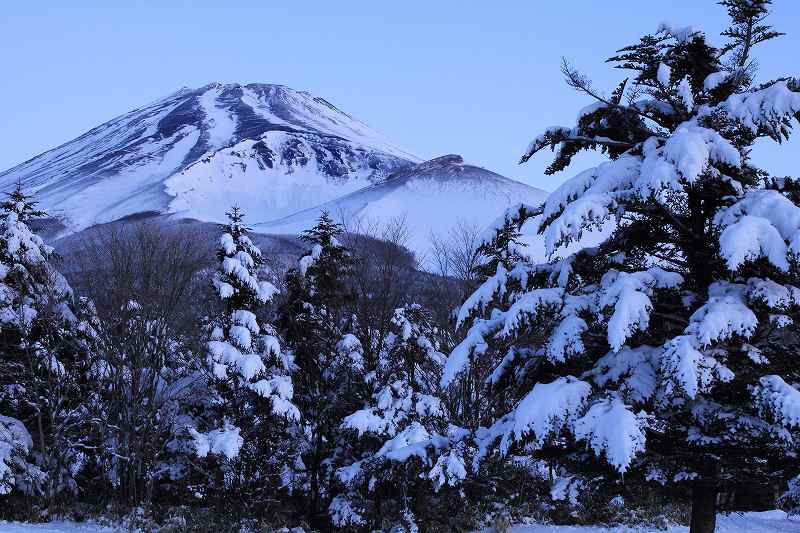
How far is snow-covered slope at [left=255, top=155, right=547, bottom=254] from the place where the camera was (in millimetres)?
87125

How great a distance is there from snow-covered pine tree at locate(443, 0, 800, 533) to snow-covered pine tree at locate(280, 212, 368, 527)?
1011 centimetres

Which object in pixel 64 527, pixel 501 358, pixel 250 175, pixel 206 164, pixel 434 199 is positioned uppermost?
pixel 206 164

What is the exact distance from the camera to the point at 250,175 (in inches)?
5851

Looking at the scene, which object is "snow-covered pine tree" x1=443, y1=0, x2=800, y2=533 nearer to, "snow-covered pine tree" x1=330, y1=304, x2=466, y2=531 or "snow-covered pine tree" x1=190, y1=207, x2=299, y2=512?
"snow-covered pine tree" x1=330, y1=304, x2=466, y2=531

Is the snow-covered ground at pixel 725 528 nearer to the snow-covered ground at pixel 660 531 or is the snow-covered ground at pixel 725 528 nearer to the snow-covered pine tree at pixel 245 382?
the snow-covered ground at pixel 660 531

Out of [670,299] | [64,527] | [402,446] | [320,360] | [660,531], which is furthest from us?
[320,360]

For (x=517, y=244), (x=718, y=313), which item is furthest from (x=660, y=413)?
(x=517, y=244)

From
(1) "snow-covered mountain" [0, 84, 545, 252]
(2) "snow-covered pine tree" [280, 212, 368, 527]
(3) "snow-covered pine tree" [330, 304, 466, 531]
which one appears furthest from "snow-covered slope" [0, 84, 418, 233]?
(3) "snow-covered pine tree" [330, 304, 466, 531]

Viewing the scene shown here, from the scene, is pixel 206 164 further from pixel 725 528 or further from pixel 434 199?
pixel 725 528

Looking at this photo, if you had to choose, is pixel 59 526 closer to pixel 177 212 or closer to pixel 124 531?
pixel 124 531

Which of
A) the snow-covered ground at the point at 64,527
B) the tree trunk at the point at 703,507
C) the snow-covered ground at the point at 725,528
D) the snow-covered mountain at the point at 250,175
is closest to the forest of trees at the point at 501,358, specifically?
the tree trunk at the point at 703,507

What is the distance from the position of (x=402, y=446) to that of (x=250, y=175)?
477ft

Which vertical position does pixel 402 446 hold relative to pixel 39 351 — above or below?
above

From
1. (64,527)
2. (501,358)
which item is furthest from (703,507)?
(64,527)
